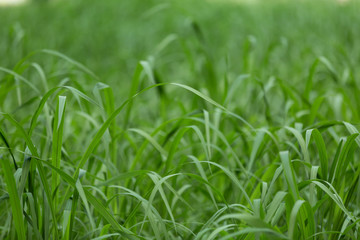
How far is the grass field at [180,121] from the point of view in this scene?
90 centimetres

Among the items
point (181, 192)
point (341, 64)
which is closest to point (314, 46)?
point (341, 64)

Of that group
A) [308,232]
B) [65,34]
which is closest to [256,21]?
[65,34]

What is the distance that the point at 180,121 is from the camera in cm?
125

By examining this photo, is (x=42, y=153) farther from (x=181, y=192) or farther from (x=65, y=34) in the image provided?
(x=65, y=34)

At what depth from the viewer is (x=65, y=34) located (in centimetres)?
404

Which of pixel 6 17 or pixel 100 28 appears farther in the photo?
pixel 6 17

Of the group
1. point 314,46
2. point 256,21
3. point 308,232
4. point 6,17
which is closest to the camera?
point 308,232

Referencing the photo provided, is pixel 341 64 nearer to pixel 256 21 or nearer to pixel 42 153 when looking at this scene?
pixel 256 21

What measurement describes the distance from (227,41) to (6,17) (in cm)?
235

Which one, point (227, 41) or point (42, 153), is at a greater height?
point (227, 41)

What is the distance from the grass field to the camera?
90 centimetres

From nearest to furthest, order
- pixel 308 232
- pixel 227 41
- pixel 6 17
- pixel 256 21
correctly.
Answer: pixel 308 232, pixel 227 41, pixel 256 21, pixel 6 17

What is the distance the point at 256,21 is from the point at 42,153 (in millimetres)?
3018

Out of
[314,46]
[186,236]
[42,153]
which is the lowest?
[186,236]
